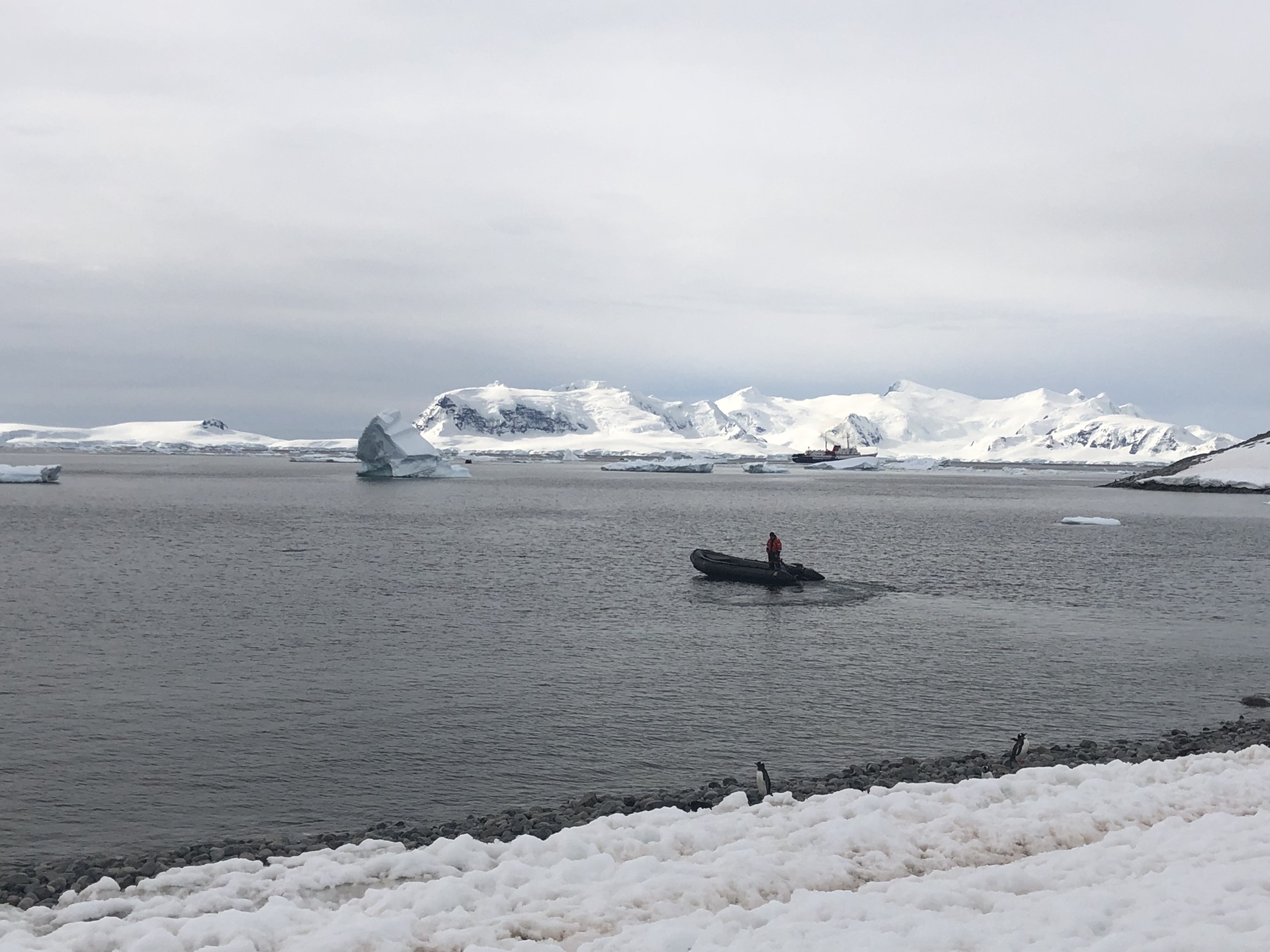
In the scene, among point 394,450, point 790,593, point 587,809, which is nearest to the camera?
point 587,809

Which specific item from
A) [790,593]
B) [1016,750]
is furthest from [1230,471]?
[1016,750]

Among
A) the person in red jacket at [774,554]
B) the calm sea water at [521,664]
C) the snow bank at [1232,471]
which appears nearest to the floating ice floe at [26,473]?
the calm sea water at [521,664]

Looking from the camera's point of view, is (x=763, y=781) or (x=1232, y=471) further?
(x=1232, y=471)

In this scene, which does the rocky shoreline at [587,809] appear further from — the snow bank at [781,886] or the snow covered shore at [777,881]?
the snow bank at [781,886]

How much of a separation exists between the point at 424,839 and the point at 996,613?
25323 millimetres

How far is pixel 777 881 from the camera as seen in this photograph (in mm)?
9938

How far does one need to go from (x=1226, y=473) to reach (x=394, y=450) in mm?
104285

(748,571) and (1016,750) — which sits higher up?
(748,571)

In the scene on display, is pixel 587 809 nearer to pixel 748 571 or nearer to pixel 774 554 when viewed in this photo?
pixel 774 554

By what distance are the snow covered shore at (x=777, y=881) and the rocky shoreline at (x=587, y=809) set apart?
0.13 m

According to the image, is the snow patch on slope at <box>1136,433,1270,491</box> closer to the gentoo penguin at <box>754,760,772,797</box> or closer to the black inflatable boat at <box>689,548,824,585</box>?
the black inflatable boat at <box>689,548,824,585</box>

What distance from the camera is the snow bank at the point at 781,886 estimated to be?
8.61 m

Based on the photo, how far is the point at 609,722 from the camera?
63.5 feet

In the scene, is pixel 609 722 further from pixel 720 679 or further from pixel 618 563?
pixel 618 563
